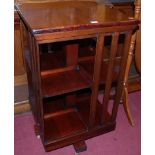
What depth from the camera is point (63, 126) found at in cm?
146

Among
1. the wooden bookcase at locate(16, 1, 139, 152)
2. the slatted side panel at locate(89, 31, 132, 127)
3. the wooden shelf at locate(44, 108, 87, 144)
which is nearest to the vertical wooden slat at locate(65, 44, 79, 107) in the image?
the wooden bookcase at locate(16, 1, 139, 152)

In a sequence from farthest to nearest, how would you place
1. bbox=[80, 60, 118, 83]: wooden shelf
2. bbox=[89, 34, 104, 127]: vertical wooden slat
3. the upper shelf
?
bbox=[80, 60, 118, 83]: wooden shelf, bbox=[89, 34, 104, 127]: vertical wooden slat, the upper shelf

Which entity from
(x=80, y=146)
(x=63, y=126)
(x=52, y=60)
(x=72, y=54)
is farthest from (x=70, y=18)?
(x=80, y=146)

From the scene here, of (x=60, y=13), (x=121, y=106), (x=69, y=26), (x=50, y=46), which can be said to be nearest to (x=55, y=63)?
(x=50, y=46)

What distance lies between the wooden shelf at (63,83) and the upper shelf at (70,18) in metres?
0.36

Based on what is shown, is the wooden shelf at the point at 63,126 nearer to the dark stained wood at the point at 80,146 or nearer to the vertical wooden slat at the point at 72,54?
the dark stained wood at the point at 80,146

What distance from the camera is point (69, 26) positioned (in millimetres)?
1019

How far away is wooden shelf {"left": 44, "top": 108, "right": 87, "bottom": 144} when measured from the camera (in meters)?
1.38

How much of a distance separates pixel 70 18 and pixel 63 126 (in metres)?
0.71

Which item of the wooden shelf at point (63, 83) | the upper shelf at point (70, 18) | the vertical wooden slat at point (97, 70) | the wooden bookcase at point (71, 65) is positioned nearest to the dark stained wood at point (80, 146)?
the wooden bookcase at point (71, 65)

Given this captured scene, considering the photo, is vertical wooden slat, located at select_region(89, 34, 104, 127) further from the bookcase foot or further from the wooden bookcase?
the bookcase foot

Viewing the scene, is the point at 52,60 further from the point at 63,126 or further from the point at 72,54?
the point at 63,126
